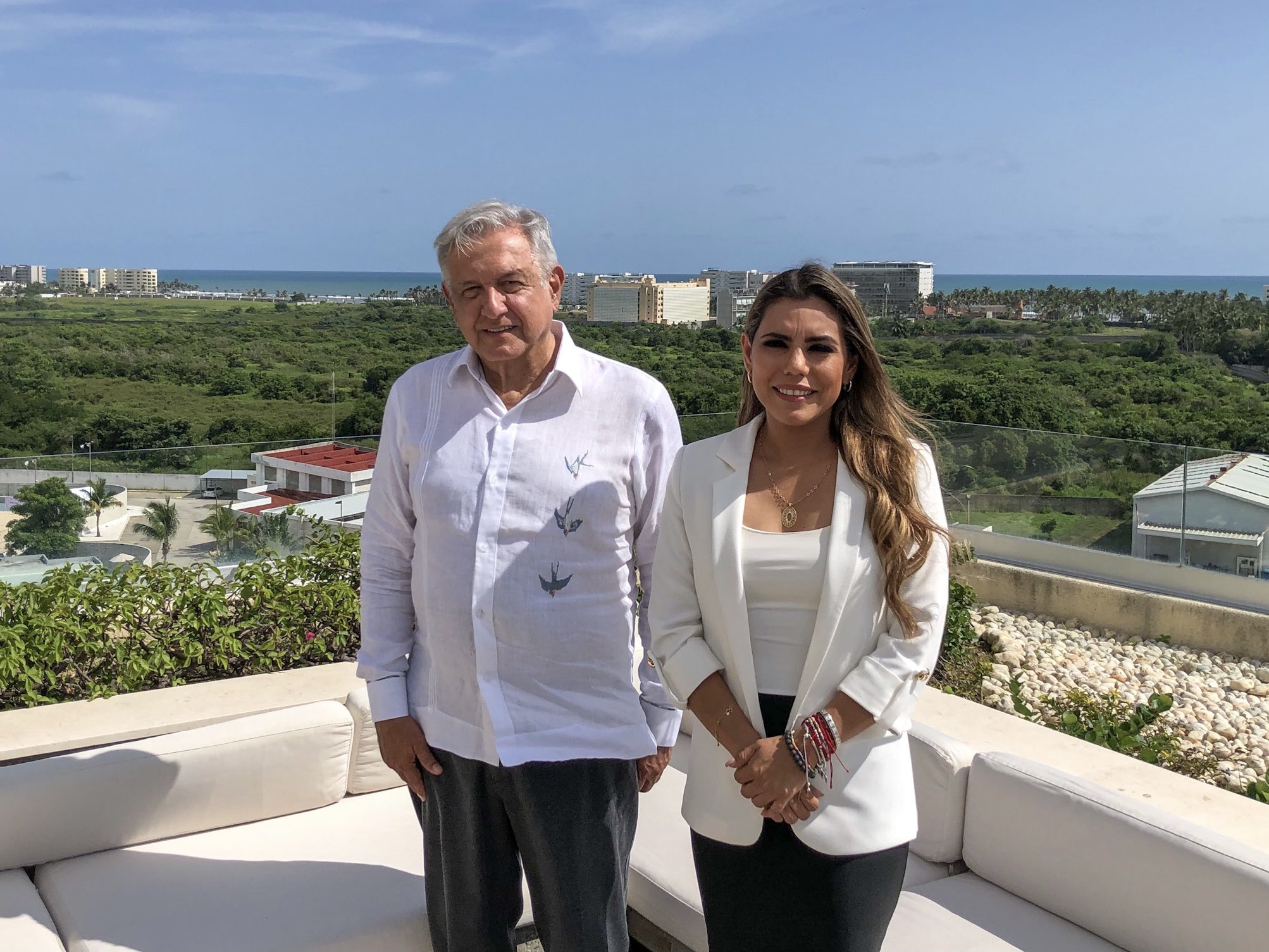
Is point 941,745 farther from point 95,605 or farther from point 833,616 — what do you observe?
point 95,605

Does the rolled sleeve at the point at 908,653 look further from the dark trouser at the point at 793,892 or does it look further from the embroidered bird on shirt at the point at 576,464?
the embroidered bird on shirt at the point at 576,464

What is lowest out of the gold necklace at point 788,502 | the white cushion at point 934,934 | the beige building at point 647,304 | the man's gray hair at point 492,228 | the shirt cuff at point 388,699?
the white cushion at point 934,934

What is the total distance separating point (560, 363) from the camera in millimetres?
1673

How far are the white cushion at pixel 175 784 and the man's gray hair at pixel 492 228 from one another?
4.30 ft

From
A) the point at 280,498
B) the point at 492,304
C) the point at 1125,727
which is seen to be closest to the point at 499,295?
the point at 492,304

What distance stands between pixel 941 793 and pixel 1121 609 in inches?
207

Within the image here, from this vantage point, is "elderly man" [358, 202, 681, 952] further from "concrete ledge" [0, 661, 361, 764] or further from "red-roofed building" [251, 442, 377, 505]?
"red-roofed building" [251, 442, 377, 505]

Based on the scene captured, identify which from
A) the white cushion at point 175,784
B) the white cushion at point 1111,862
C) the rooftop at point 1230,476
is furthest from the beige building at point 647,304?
the white cushion at point 1111,862

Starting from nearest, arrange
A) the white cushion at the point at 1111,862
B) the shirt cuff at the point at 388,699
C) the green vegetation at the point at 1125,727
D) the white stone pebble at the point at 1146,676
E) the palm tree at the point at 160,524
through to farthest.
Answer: the shirt cuff at the point at 388,699
the white cushion at the point at 1111,862
the green vegetation at the point at 1125,727
the palm tree at the point at 160,524
the white stone pebble at the point at 1146,676

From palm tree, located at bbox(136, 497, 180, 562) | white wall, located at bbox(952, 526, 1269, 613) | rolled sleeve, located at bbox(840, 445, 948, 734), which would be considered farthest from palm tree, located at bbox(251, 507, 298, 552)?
white wall, located at bbox(952, 526, 1269, 613)

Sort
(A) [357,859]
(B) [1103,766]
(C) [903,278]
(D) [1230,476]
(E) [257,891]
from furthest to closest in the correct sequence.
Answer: (C) [903,278]
(D) [1230,476]
(B) [1103,766]
(A) [357,859]
(E) [257,891]

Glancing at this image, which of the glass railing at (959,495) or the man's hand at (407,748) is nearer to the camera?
the man's hand at (407,748)

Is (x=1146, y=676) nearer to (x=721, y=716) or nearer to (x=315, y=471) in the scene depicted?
(x=315, y=471)

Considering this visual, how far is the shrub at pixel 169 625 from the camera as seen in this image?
3.18 meters
